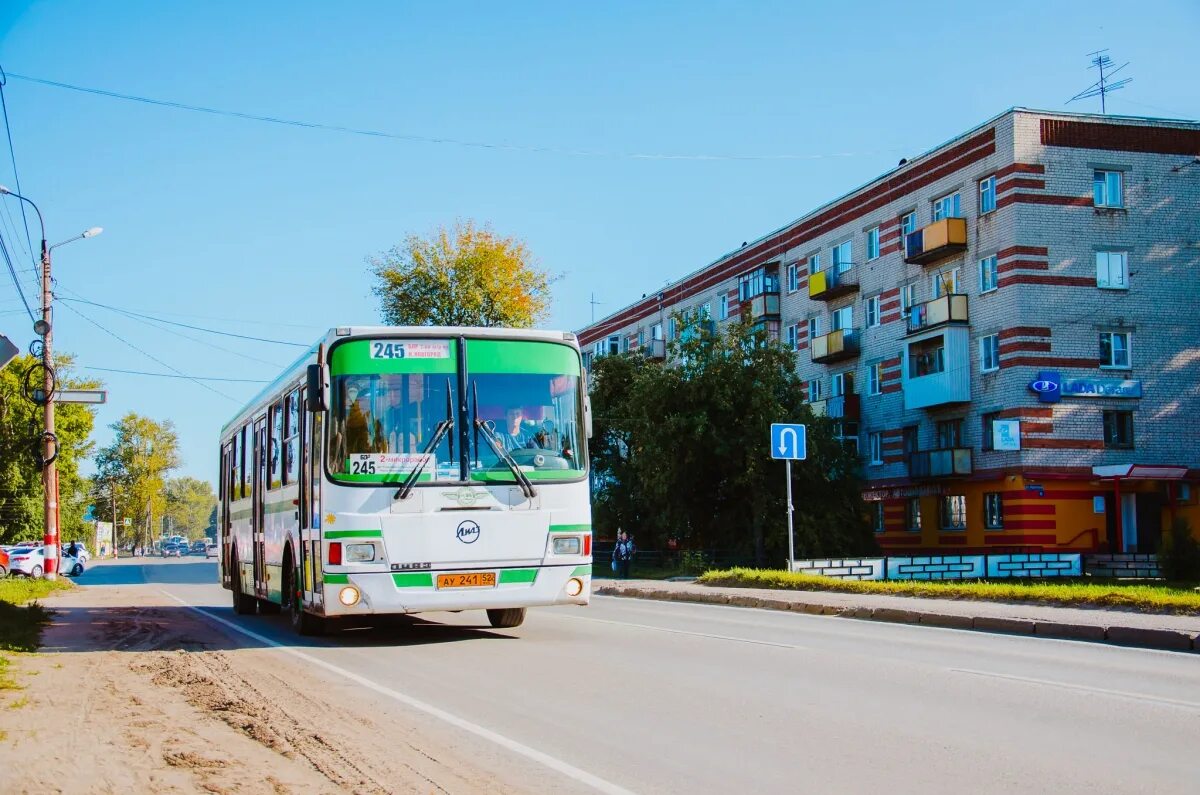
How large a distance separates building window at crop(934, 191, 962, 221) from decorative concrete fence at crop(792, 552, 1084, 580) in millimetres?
13818

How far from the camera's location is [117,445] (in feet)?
455

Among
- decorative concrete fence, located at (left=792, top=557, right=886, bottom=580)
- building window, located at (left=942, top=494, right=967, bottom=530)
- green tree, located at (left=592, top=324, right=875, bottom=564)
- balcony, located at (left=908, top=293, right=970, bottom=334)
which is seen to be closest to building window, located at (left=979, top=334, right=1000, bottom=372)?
balcony, located at (left=908, top=293, right=970, bottom=334)

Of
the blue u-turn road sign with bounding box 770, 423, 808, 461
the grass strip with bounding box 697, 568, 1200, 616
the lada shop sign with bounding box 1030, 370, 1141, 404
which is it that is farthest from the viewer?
the lada shop sign with bounding box 1030, 370, 1141, 404

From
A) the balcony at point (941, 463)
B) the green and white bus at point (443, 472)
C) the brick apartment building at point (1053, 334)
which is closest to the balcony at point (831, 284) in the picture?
the brick apartment building at point (1053, 334)

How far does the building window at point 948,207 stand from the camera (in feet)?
149

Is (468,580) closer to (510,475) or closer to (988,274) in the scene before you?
(510,475)

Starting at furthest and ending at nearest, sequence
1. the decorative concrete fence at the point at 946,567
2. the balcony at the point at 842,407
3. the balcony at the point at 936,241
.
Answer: the balcony at the point at 842,407
the balcony at the point at 936,241
the decorative concrete fence at the point at 946,567

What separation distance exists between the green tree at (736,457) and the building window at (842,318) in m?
8.76

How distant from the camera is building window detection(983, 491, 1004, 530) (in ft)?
140

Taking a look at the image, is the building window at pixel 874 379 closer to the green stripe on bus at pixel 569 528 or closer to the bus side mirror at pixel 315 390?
the green stripe on bus at pixel 569 528

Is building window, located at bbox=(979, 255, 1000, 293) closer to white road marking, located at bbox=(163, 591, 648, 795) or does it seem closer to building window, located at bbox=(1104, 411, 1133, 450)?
building window, located at bbox=(1104, 411, 1133, 450)

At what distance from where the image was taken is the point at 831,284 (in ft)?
173

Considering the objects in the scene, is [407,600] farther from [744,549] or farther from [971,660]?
[744,549]

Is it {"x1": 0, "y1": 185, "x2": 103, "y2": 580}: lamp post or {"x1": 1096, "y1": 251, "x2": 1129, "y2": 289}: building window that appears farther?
{"x1": 1096, "y1": 251, "x2": 1129, "y2": 289}: building window
